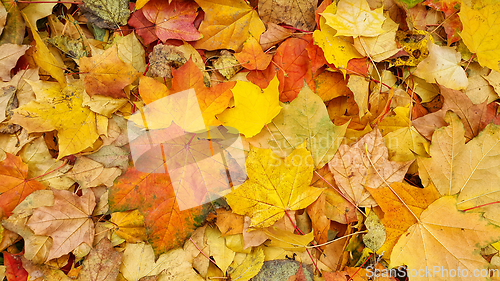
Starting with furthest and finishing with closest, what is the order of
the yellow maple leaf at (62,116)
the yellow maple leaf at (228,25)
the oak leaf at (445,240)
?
the yellow maple leaf at (228,25) → the yellow maple leaf at (62,116) → the oak leaf at (445,240)

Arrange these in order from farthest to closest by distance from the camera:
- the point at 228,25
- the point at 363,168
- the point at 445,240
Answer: the point at 228,25
the point at 363,168
the point at 445,240

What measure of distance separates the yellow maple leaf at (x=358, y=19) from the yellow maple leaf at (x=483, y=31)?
0.37m

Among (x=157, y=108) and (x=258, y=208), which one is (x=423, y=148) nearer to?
(x=258, y=208)

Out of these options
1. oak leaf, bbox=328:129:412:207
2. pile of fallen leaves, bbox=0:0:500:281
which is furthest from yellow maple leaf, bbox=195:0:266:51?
oak leaf, bbox=328:129:412:207

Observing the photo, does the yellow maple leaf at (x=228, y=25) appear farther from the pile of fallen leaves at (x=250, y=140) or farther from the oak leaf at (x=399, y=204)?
the oak leaf at (x=399, y=204)

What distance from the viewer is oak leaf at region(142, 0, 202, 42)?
4.32ft

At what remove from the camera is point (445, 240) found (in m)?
1.10

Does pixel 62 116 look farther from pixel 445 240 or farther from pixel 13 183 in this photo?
pixel 445 240

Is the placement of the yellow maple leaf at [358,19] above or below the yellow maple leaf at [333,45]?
above

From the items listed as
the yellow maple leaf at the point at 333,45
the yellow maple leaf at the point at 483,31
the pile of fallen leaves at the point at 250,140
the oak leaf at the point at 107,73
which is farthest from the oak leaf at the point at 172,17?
the yellow maple leaf at the point at 483,31

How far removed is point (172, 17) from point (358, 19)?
2.85ft

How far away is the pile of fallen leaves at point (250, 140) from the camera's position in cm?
116

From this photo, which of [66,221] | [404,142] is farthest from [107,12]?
[404,142]

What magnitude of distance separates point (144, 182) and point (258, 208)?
1.63 ft
